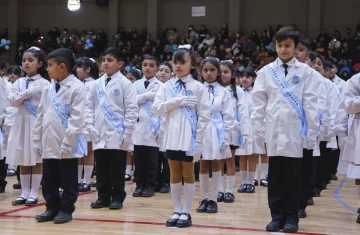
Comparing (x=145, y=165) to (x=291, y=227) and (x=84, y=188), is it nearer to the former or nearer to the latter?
(x=84, y=188)

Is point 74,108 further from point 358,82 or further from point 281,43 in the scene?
point 358,82

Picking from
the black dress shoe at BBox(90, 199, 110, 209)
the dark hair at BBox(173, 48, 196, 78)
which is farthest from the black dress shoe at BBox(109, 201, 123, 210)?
the dark hair at BBox(173, 48, 196, 78)

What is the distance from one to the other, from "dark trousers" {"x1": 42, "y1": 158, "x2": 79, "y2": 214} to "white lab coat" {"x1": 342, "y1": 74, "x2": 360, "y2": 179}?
2886 mm

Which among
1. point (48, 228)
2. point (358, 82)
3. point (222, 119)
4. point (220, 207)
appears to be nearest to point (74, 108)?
point (48, 228)

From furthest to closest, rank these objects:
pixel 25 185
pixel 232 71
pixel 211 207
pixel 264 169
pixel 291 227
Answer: pixel 264 169 → pixel 232 71 → pixel 25 185 → pixel 211 207 → pixel 291 227

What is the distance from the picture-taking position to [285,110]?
5.06 meters

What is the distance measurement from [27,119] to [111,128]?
1081 millimetres

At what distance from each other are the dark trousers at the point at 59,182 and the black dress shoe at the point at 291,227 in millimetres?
2149

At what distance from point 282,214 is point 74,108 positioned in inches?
91.8

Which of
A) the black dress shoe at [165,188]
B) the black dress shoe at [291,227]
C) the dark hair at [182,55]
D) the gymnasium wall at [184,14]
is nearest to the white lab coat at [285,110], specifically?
the black dress shoe at [291,227]

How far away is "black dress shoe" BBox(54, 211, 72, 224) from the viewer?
5.42m

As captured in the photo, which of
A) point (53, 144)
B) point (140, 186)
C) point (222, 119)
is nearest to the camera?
point (53, 144)

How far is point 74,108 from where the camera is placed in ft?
18.2

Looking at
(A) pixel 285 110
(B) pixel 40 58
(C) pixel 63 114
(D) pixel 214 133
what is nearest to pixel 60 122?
(C) pixel 63 114
